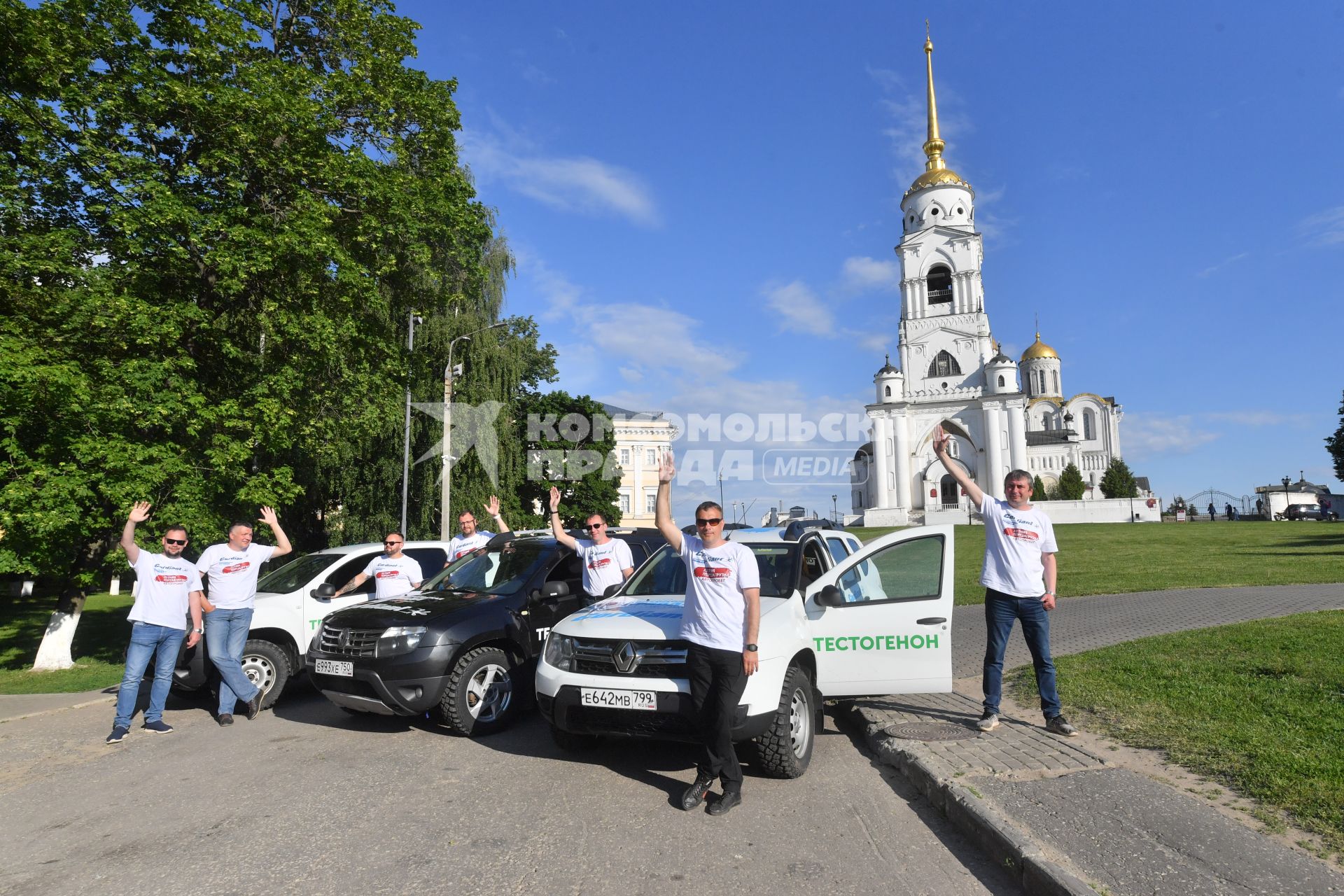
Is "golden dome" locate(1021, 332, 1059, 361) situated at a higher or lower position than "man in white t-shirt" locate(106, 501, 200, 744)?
higher

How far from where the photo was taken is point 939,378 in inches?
3155

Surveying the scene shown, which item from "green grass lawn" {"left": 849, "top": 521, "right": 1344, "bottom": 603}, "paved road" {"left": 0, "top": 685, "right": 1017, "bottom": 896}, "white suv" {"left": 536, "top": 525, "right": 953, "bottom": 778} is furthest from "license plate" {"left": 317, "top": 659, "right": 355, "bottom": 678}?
"green grass lawn" {"left": 849, "top": 521, "right": 1344, "bottom": 603}

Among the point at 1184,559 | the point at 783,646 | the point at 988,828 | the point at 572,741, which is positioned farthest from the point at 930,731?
the point at 1184,559

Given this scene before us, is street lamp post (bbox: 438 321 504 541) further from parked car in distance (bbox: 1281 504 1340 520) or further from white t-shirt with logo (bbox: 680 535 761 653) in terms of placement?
parked car in distance (bbox: 1281 504 1340 520)

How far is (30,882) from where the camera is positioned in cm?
397

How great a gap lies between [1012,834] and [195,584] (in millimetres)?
6941

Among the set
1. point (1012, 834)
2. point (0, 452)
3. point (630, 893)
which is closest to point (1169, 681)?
point (1012, 834)

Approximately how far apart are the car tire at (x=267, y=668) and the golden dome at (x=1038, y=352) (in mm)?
104487

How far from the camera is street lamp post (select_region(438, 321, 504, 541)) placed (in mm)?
22953

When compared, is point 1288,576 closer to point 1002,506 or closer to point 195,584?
point 1002,506

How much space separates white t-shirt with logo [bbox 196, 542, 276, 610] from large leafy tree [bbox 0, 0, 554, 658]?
14.7 ft

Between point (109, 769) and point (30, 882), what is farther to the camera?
point (109, 769)

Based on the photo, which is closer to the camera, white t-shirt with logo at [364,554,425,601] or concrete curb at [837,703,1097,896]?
concrete curb at [837,703,1097,896]

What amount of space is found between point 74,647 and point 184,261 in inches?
326
